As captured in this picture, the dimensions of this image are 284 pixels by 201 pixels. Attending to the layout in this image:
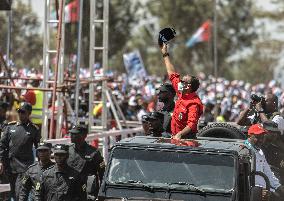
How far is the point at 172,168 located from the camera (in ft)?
32.2

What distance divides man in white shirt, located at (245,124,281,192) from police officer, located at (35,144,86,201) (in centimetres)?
202

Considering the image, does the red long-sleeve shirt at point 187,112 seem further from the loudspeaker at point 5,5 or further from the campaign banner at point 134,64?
the campaign banner at point 134,64

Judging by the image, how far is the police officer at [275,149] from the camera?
40.7 ft

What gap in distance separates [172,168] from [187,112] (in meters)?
1.63

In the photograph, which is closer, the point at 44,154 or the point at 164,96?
the point at 44,154

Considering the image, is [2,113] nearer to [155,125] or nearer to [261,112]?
[261,112]

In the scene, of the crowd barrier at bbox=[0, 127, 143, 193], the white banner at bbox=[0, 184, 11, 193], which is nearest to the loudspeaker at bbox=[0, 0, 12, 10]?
the crowd barrier at bbox=[0, 127, 143, 193]

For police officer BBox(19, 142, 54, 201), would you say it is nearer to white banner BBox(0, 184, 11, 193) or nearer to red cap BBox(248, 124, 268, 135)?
red cap BBox(248, 124, 268, 135)

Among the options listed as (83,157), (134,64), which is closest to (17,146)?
(83,157)

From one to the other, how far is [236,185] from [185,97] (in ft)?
6.54

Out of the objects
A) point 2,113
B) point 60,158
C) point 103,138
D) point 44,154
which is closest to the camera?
point 60,158

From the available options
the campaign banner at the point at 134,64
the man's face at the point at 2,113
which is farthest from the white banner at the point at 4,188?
the campaign banner at the point at 134,64

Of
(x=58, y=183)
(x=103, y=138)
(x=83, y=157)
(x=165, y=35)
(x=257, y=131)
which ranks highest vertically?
(x=165, y=35)

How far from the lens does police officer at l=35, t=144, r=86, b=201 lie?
10859 mm
